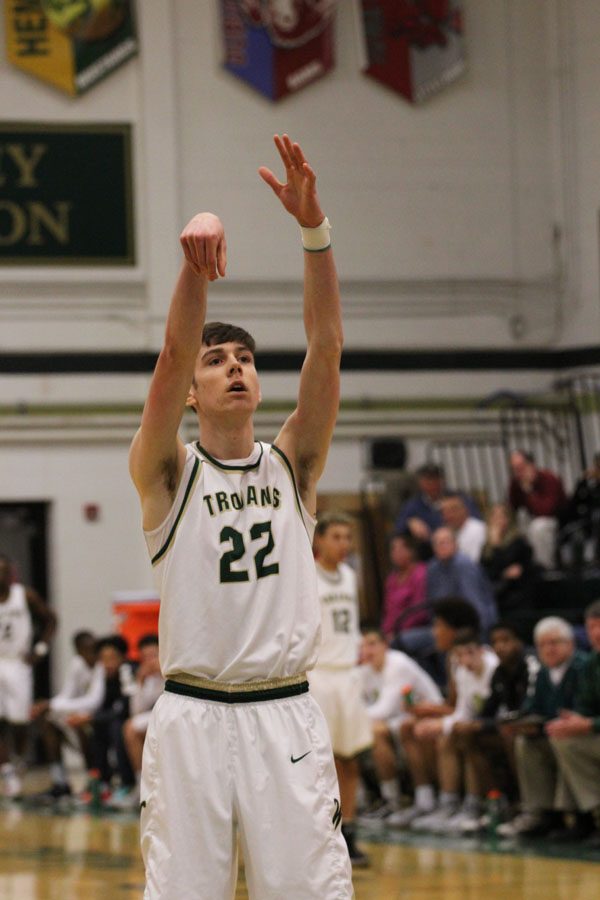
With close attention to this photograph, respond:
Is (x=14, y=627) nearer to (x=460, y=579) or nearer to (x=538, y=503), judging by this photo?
(x=460, y=579)

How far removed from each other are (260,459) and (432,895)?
13.8 ft

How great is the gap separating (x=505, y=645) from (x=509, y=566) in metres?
3.32

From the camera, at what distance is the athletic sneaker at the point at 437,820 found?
10656 millimetres

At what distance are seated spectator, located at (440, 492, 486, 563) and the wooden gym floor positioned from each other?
3.70 m

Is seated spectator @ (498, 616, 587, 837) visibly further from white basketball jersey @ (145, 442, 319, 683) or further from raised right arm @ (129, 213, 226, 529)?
raised right arm @ (129, 213, 226, 529)

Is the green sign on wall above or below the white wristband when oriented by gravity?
above

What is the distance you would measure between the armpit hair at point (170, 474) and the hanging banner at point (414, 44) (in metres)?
14.6

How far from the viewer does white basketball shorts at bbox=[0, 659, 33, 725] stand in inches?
577

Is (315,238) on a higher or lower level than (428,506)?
higher

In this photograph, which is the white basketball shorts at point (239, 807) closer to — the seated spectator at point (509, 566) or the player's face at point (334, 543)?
the player's face at point (334, 543)

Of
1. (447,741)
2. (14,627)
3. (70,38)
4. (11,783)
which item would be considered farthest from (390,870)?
(70,38)

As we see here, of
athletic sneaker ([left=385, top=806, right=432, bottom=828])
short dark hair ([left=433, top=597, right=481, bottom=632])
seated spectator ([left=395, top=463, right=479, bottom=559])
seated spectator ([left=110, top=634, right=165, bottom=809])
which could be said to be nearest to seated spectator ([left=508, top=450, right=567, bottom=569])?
seated spectator ([left=395, top=463, right=479, bottom=559])

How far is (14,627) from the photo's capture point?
48.3ft

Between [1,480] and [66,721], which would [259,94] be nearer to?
[1,480]
